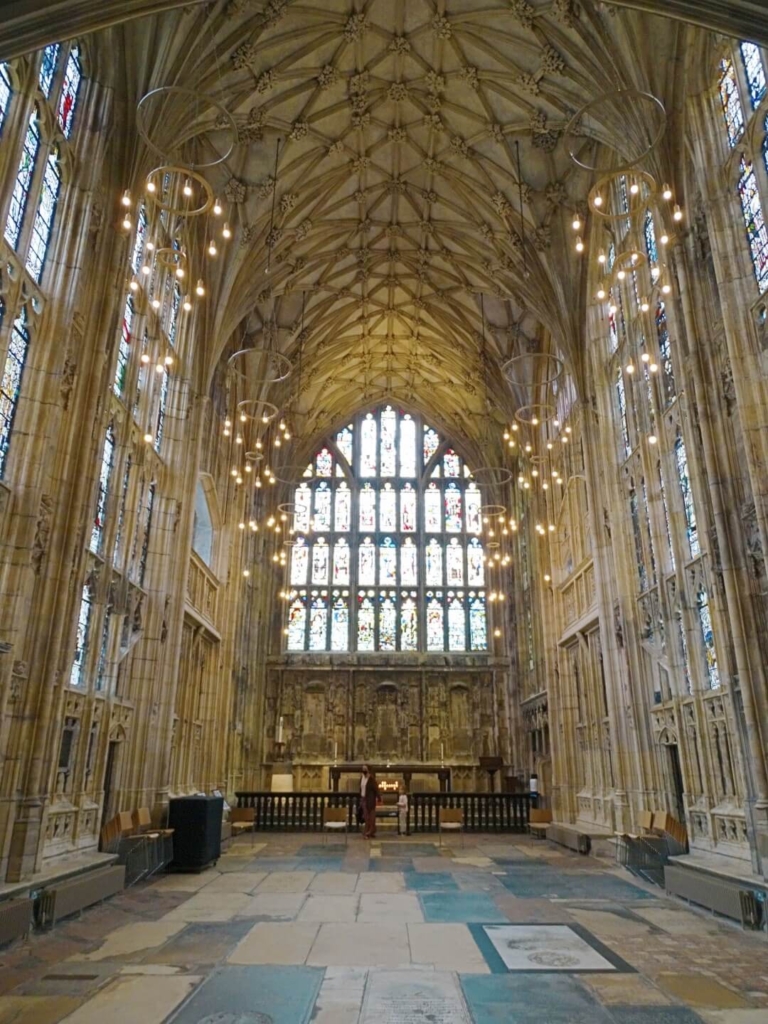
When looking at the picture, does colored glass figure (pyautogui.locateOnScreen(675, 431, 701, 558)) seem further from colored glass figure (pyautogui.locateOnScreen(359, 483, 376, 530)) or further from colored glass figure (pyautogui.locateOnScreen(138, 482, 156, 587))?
colored glass figure (pyautogui.locateOnScreen(359, 483, 376, 530))

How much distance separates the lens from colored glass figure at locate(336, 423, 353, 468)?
38750mm

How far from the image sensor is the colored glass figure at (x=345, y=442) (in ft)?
127

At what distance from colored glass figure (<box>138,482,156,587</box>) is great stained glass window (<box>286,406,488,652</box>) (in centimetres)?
1643

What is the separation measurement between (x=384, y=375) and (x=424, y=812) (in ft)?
70.8

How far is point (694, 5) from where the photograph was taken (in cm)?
883

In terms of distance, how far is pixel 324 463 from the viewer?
38594mm

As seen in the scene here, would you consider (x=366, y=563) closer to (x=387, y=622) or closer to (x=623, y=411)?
(x=387, y=622)

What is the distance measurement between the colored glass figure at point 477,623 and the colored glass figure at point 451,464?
6.60 metres

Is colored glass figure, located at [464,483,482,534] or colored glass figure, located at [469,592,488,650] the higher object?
colored glass figure, located at [464,483,482,534]

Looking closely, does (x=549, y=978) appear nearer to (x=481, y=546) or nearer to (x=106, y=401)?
(x=106, y=401)

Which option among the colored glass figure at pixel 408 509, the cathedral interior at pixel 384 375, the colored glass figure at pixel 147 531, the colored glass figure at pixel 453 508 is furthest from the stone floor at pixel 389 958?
the colored glass figure at pixel 453 508

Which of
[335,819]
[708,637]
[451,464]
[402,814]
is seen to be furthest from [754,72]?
[451,464]

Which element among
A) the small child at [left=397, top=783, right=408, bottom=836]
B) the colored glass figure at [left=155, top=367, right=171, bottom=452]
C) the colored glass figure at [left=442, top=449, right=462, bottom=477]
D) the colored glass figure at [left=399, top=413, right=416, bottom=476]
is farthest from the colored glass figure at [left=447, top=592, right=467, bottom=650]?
the colored glass figure at [left=155, top=367, right=171, bottom=452]

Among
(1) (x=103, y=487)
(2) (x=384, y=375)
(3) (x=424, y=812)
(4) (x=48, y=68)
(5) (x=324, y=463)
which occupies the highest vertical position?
(2) (x=384, y=375)
